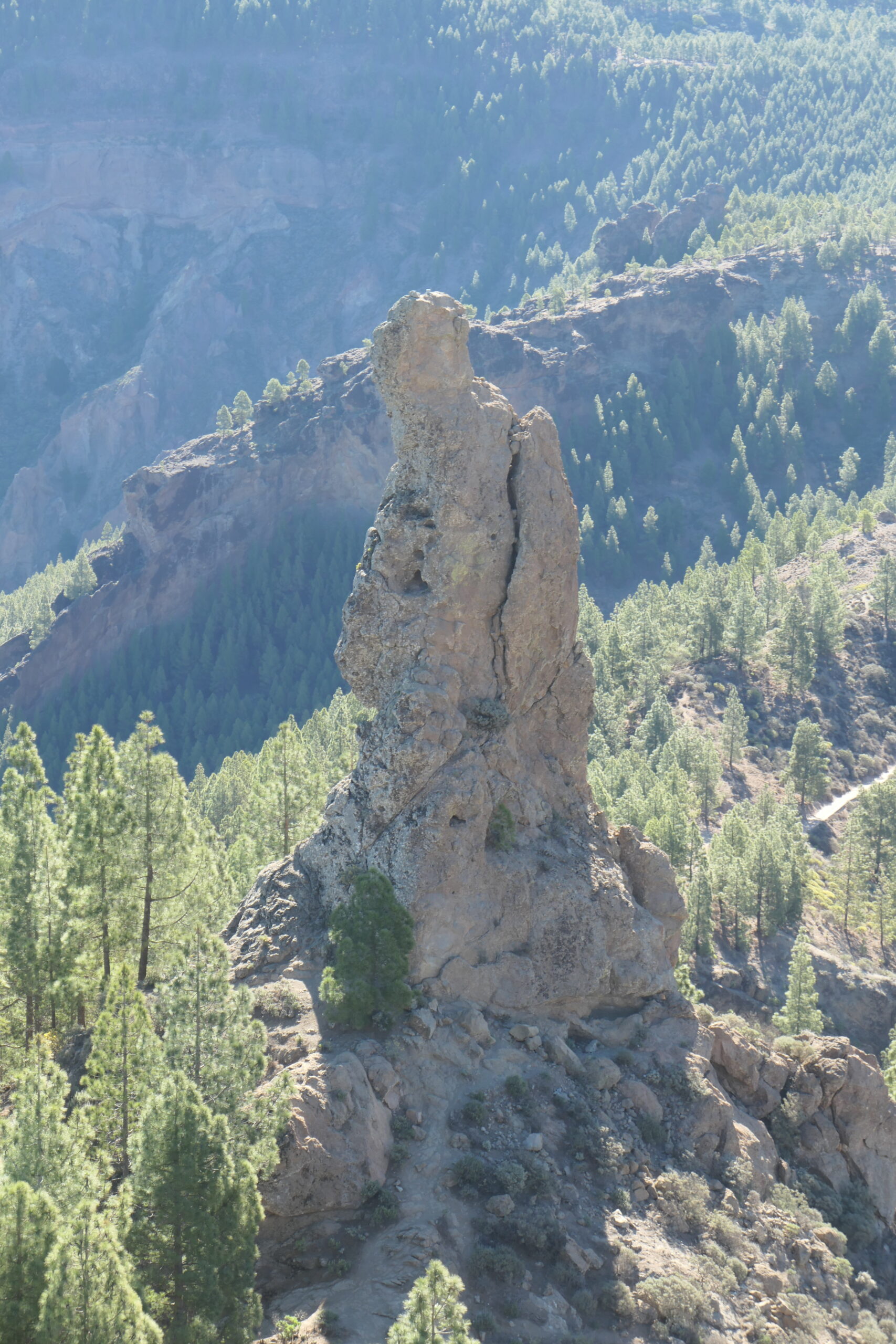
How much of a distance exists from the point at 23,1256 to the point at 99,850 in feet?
60.5

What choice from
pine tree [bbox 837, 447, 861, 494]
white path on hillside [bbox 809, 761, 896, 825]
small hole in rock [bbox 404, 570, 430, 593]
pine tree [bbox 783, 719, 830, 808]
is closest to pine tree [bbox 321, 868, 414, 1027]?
small hole in rock [bbox 404, 570, 430, 593]

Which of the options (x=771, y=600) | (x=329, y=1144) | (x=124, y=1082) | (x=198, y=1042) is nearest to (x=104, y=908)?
(x=124, y=1082)

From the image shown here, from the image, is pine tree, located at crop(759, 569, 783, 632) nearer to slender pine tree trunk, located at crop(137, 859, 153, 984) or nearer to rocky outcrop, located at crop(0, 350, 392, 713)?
rocky outcrop, located at crop(0, 350, 392, 713)

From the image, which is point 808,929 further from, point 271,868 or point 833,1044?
point 271,868

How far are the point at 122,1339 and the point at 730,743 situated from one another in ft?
290

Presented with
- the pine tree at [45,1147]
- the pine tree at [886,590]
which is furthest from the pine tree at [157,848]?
the pine tree at [886,590]

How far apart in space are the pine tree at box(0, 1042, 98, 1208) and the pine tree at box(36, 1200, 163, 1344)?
2.14 metres

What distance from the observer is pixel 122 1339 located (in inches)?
966

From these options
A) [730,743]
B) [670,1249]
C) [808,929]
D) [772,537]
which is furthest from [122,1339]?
[772,537]

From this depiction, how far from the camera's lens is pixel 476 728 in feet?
140

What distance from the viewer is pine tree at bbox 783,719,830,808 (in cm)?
10094

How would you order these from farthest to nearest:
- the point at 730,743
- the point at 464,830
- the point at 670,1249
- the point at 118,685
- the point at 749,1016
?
the point at 118,685 < the point at 730,743 < the point at 749,1016 < the point at 464,830 < the point at 670,1249

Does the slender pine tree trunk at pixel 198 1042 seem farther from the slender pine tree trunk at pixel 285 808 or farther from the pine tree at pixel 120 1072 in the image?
the slender pine tree trunk at pixel 285 808

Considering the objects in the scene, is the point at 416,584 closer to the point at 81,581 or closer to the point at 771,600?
the point at 771,600
